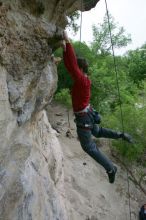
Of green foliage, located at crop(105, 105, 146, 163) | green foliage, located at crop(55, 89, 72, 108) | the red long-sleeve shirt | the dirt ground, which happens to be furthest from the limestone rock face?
green foliage, located at crop(55, 89, 72, 108)

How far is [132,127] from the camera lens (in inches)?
756

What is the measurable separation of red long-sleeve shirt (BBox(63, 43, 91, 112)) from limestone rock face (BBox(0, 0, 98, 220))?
1.29 ft

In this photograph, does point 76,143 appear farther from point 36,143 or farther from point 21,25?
point 21,25

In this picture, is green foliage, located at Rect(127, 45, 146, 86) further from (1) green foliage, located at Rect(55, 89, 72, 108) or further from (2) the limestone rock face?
(2) the limestone rock face

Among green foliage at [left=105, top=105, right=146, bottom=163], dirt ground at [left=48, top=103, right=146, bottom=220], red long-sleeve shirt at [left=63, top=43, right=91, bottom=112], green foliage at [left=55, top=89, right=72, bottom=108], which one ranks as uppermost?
red long-sleeve shirt at [left=63, top=43, right=91, bottom=112]

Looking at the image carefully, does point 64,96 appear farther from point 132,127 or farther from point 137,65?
point 137,65

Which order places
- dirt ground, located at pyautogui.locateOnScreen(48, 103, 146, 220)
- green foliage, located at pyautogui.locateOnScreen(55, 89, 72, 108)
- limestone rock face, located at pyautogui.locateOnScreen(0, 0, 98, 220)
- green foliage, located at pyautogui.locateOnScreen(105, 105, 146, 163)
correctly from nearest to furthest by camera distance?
limestone rock face, located at pyautogui.locateOnScreen(0, 0, 98, 220)
dirt ground, located at pyautogui.locateOnScreen(48, 103, 146, 220)
green foliage, located at pyautogui.locateOnScreen(105, 105, 146, 163)
green foliage, located at pyautogui.locateOnScreen(55, 89, 72, 108)

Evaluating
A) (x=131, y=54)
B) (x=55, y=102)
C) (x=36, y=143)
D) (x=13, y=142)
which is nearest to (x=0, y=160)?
(x=13, y=142)

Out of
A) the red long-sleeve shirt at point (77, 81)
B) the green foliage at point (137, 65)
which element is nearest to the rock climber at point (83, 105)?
the red long-sleeve shirt at point (77, 81)

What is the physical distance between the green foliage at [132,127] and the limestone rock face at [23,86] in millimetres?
11093

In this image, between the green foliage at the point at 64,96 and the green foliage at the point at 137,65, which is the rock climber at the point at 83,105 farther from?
the green foliage at the point at 137,65

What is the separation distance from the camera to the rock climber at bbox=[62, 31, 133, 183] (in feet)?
22.5

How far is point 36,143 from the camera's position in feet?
30.0

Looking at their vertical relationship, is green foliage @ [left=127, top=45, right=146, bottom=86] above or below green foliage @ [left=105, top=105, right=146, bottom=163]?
above
